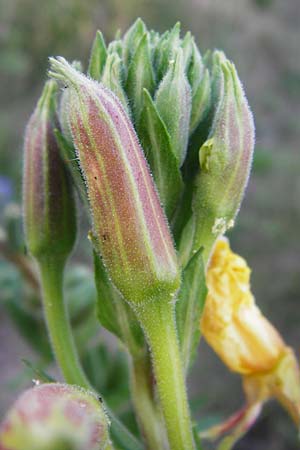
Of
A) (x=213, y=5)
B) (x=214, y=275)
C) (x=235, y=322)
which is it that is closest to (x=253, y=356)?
(x=235, y=322)

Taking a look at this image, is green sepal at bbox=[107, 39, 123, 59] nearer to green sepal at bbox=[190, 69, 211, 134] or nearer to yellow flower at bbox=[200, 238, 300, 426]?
green sepal at bbox=[190, 69, 211, 134]

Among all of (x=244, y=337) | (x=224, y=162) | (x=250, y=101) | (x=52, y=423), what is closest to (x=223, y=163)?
(x=224, y=162)

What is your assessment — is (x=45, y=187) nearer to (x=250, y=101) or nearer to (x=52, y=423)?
(x=52, y=423)

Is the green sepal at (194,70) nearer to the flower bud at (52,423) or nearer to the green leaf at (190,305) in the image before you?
the green leaf at (190,305)

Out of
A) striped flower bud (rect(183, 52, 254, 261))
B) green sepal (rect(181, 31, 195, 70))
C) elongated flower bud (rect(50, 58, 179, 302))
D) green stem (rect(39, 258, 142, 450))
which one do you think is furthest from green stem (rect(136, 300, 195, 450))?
green sepal (rect(181, 31, 195, 70))

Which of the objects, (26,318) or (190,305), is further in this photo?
(26,318)

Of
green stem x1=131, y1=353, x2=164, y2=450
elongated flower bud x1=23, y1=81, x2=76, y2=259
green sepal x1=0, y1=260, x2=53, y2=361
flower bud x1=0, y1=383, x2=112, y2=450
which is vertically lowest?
green sepal x1=0, y1=260, x2=53, y2=361
